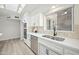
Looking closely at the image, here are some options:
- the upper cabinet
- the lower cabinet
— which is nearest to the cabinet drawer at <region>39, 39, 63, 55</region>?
the lower cabinet

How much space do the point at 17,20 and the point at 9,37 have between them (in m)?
0.37

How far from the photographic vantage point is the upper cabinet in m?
1.60

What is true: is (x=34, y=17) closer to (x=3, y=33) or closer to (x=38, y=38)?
(x=38, y=38)

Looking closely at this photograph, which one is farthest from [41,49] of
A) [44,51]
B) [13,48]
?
[13,48]

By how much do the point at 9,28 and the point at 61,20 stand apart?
3.33 ft

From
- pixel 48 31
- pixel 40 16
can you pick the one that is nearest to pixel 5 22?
pixel 40 16

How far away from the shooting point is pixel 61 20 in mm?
1710

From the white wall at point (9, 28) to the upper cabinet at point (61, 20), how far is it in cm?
62

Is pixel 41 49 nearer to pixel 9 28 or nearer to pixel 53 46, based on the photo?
pixel 53 46

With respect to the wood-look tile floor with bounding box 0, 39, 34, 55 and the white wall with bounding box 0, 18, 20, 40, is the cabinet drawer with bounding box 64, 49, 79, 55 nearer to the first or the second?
the wood-look tile floor with bounding box 0, 39, 34, 55

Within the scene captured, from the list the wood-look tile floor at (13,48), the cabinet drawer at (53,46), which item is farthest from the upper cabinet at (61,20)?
the wood-look tile floor at (13,48)

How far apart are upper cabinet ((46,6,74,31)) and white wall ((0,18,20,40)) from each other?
62 cm

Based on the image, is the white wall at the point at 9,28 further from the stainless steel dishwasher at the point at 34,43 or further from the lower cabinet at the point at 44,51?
the lower cabinet at the point at 44,51

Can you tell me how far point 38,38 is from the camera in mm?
1825
